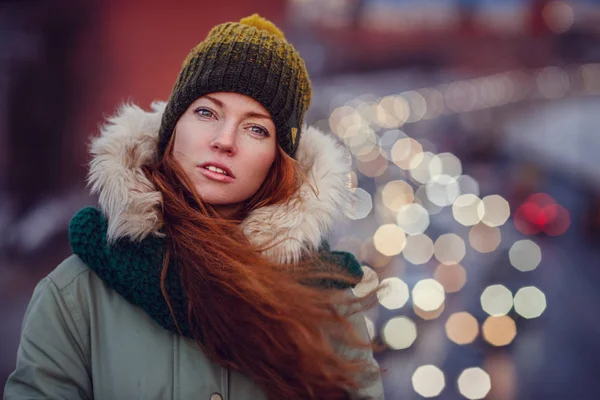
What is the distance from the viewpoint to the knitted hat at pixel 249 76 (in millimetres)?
2150

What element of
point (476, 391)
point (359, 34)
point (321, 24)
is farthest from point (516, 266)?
point (359, 34)

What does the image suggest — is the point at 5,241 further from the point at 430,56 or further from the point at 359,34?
the point at 430,56

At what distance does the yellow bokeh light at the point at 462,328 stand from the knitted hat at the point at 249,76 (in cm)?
538

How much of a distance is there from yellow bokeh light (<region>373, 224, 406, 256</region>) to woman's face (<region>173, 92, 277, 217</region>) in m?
6.29

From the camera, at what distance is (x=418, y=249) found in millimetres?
9117

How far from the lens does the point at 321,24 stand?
22.0 metres

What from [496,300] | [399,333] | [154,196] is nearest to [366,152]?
[496,300]

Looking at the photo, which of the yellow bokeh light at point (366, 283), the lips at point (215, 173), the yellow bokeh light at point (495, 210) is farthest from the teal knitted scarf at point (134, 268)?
the yellow bokeh light at point (495, 210)

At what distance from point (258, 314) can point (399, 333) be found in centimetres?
506

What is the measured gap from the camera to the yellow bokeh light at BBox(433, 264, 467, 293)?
8.48 meters

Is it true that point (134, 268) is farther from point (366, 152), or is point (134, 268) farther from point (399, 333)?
point (366, 152)

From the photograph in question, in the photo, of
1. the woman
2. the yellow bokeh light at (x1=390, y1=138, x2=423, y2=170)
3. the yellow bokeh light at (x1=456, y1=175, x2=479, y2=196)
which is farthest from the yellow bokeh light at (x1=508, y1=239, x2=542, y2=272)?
the yellow bokeh light at (x1=390, y1=138, x2=423, y2=170)

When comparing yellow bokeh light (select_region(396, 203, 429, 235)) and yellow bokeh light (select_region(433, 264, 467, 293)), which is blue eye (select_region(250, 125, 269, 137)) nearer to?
yellow bokeh light (select_region(433, 264, 467, 293))

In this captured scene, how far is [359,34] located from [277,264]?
24.9 meters
